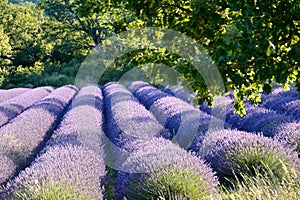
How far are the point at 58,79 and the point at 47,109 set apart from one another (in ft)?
65.4

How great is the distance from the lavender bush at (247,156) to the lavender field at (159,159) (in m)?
0.01

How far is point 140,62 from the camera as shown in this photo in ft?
10.4

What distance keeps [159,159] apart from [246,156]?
1.05m

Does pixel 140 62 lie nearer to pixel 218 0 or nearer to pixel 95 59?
pixel 218 0

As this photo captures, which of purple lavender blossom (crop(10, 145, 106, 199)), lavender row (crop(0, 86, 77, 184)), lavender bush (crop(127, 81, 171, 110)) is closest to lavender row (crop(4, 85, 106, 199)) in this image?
purple lavender blossom (crop(10, 145, 106, 199))

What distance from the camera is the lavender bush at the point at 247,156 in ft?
14.3

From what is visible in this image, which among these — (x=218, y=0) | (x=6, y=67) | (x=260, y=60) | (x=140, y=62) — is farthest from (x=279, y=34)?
(x=6, y=67)

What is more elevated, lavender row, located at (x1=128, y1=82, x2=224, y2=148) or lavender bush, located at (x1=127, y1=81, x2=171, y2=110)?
lavender row, located at (x1=128, y1=82, x2=224, y2=148)

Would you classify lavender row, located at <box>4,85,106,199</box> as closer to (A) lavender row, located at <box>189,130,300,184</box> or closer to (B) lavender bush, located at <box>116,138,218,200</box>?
(B) lavender bush, located at <box>116,138,218,200</box>

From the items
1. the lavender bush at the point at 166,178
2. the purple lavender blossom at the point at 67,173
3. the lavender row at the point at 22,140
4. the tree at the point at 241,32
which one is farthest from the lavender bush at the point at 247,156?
the lavender row at the point at 22,140

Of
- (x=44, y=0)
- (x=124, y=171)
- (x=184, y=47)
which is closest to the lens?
(x=184, y=47)

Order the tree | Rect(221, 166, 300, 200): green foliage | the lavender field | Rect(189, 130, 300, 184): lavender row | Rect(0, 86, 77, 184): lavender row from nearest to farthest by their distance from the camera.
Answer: the tree < Rect(221, 166, 300, 200): green foliage < the lavender field < Rect(189, 130, 300, 184): lavender row < Rect(0, 86, 77, 184): lavender row

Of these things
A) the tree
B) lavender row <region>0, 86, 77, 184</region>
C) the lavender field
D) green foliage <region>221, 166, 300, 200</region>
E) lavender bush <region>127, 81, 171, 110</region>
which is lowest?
lavender bush <region>127, 81, 171, 110</region>

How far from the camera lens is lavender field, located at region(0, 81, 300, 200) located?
12.0ft
